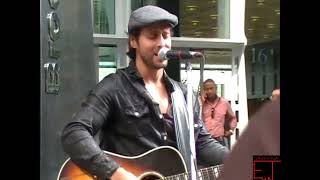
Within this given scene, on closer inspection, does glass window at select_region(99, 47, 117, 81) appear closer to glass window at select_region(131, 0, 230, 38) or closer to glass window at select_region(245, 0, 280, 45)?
glass window at select_region(131, 0, 230, 38)

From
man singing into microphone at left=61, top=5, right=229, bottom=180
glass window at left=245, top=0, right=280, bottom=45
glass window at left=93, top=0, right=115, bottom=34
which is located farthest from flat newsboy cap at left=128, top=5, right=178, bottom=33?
glass window at left=245, top=0, right=280, bottom=45

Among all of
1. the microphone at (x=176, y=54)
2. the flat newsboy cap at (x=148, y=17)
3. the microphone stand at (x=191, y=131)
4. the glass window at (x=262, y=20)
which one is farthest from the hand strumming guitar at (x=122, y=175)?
the glass window at (x=262, y=20)

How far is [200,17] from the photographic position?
294cm

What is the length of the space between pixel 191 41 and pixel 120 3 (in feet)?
1.40

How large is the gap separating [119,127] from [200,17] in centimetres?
68

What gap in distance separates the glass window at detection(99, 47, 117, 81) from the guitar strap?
32cm

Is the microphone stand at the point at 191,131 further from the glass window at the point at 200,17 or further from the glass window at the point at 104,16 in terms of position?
the glass window at the point at 104,16

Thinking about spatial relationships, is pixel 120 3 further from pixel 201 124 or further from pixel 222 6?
pixel 201 124

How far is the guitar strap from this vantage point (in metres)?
2.94
